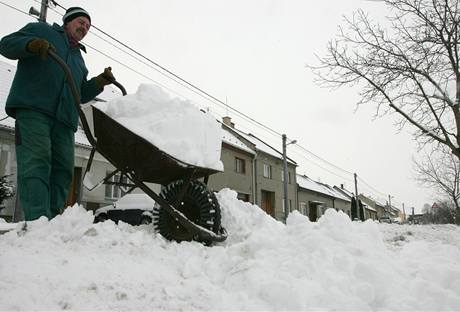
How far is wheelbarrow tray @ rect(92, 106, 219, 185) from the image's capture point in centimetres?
295

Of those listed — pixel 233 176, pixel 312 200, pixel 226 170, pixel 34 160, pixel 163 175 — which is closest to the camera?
pixel 34 160

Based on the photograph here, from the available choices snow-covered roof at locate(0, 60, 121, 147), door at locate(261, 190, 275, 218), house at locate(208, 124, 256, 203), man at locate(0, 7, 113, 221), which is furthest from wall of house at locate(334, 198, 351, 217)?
man at locate(0, 7, 113, 221)

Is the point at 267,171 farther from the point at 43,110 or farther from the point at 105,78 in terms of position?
the point at 43,110

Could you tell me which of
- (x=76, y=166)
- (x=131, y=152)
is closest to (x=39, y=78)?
(x=131, y=152)

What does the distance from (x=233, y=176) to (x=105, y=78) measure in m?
19.4

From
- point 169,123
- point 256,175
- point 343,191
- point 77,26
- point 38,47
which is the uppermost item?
point 343,191

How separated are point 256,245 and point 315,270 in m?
0.53

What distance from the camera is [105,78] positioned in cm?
358

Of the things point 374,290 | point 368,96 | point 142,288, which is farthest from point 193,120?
point 368,96

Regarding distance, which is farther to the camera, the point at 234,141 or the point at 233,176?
the point at 234,141

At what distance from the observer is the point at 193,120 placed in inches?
127

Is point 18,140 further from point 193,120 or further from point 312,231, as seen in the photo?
point 312,231

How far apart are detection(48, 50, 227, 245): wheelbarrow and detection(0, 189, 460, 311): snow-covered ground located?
1.05 feet

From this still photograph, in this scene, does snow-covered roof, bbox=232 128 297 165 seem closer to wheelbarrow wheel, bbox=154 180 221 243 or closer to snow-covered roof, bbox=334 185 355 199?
wheelbarrow wheel, bbox=154 180 221 243
